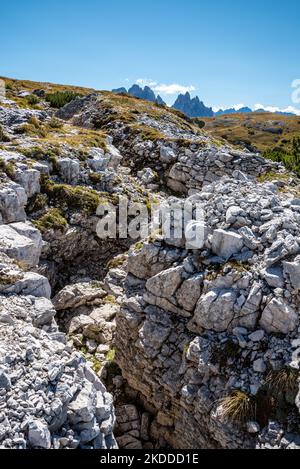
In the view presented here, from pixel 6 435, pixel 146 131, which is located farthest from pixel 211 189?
pixel 146 131

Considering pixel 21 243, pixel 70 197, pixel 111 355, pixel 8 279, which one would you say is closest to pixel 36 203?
pixel 70 197

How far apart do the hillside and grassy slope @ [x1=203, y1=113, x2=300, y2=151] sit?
376 feet

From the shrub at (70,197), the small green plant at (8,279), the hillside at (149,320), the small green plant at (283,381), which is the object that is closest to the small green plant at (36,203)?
the hillside at (149,320)

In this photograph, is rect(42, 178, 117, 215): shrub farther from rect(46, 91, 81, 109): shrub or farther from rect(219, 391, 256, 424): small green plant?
rect(46, 91, 81, 109): shrub

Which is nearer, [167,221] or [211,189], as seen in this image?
[167,221]

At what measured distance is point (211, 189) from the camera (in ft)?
54.1

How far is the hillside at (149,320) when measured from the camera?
861 cm

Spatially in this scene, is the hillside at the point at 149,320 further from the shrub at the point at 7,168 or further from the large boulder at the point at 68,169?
the large boulder at the point at 68,169

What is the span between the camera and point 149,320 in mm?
13273

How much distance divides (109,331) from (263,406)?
8151mm

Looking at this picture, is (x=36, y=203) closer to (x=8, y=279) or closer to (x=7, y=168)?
(x=7, y=168)

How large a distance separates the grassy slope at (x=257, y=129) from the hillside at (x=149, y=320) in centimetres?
11456

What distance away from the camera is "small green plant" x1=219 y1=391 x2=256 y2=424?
32.6ft
